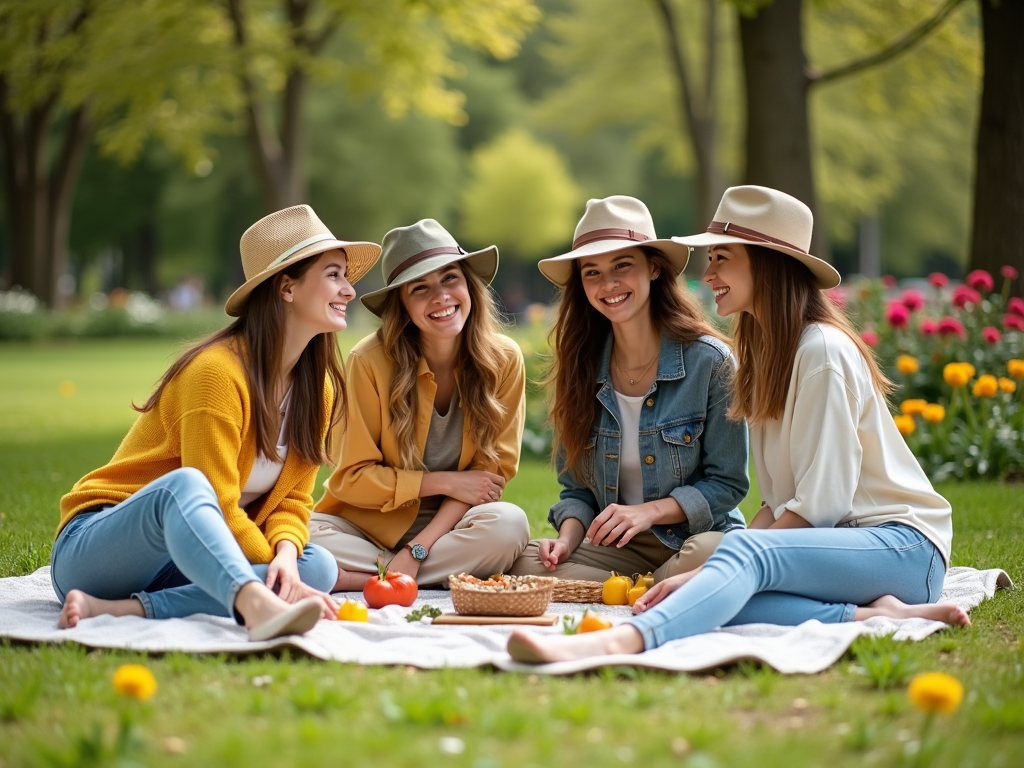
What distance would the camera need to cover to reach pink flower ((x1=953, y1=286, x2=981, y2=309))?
8.28m

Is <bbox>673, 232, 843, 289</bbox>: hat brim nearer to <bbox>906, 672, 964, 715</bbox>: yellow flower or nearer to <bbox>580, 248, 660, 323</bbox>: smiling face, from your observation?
<bbox>580, 248, 660, 323</bbox>: smiling face

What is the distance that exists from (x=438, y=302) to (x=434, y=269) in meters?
0.17

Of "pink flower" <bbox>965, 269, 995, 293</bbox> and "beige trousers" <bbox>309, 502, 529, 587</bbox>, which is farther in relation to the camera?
"pink flower" <bbox>965, 269, 995, 293</bbox>

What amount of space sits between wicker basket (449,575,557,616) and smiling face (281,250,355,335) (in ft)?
3.74

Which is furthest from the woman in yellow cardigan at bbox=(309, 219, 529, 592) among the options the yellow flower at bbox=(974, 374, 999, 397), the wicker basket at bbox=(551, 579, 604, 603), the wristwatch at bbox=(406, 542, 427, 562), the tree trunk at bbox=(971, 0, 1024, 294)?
the tree trunk at bbox=(971, 0, 1024, 294)

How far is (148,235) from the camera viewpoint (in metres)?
44.3

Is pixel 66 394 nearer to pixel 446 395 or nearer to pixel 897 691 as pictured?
pixel 446 395

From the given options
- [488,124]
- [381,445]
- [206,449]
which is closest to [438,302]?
[381,445]

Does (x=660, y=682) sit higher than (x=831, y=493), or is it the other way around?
(x=831, y=493)

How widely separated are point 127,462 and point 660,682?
86.6 inches

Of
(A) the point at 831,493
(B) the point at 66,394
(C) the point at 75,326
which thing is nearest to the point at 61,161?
(C) the point at 75,326

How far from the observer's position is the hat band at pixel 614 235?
200 inches

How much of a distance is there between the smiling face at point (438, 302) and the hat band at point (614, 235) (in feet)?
1.97

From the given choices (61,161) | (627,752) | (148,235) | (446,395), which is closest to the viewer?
(627,752)
